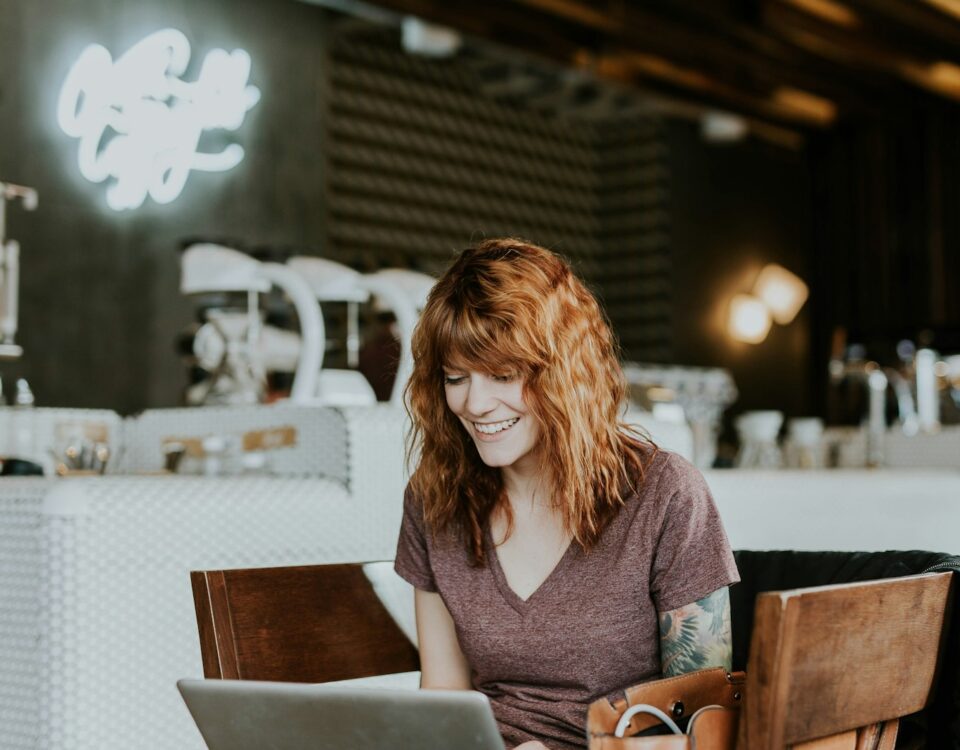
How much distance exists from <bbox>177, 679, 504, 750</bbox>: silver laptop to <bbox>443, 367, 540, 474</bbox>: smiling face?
1.56ft

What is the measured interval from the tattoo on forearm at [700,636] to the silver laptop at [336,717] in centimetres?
44

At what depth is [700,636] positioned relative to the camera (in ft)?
4.56

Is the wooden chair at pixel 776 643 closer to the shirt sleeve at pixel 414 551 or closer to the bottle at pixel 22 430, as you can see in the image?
the shirt sleeve at pixel 414 551

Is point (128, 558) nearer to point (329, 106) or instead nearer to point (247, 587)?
point (247, 587)

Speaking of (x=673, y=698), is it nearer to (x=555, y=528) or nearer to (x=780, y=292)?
(x=555, y=528)

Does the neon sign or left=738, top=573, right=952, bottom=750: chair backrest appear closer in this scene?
left=738, top=573, right=952, bottom=750: chair backrest

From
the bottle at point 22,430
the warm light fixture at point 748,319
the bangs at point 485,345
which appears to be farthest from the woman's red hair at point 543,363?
the warm light fixture at point 748,319

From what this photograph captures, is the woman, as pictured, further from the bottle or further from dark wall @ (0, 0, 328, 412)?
dark wall @ (0, 0, 328, 412)

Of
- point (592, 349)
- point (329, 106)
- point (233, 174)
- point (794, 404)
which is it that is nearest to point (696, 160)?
point (794, 404)

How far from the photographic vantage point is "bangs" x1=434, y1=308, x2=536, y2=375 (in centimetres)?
145

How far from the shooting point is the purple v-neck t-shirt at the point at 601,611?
56.1 inches

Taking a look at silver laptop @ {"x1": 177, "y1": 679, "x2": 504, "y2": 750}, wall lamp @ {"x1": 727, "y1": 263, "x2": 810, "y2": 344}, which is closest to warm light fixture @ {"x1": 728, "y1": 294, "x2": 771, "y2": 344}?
wall lamp @ {"x1": 727, "y1": 263, "x2": 810, "y2": 344}

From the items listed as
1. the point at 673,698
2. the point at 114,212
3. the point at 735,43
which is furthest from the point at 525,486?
the point at 735,43

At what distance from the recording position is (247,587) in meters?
1.46
